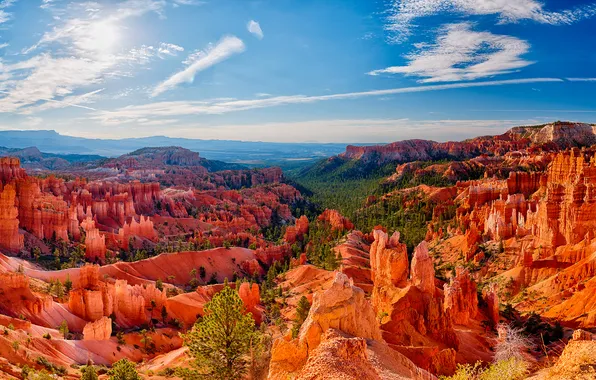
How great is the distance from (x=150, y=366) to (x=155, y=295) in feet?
38.8

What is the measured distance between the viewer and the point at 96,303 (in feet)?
117

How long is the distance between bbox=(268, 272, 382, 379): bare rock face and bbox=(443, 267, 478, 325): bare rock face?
17.9 m

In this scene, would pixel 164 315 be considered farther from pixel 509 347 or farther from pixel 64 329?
pixel 509 347


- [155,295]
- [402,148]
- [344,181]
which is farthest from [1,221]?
[402,148]

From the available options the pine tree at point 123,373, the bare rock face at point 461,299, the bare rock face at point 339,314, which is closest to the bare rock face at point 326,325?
the bare rock face at point 339,314

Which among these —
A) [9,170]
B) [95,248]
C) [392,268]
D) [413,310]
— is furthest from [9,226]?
[413,310]

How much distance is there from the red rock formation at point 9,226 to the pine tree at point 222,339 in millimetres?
44365

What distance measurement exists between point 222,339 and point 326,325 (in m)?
5.51

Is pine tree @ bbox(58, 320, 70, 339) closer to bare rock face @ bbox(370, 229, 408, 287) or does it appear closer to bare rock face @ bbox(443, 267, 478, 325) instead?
bare rock face @ bbox(370, 229, 408, 287)

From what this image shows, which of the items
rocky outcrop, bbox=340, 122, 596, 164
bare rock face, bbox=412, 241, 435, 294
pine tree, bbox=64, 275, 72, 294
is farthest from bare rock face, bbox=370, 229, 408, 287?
rocky outcrop, bbox=340, 122, 596, 164

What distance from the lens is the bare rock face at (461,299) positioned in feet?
102

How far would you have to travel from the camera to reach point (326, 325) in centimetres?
1348

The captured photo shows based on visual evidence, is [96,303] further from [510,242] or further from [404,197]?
[404,197]

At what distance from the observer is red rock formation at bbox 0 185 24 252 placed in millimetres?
51375
